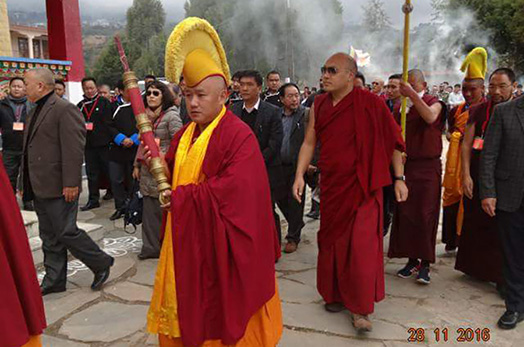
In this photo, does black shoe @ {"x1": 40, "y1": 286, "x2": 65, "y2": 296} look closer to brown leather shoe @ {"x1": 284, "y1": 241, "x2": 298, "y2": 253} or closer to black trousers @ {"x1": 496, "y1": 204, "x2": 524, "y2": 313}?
brown leather shoe @ {"x1": 284, "y1": 241, "x2": 298, "y2": 253}

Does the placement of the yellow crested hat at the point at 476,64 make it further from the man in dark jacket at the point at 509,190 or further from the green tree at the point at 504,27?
the green tree at the point at 504,27

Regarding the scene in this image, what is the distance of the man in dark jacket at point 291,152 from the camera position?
5.16 meters

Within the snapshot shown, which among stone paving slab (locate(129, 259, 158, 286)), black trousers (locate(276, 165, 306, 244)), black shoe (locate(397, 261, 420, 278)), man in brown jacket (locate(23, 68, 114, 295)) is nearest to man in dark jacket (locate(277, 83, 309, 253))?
black trousers (locate(276, 165, 306, 244))

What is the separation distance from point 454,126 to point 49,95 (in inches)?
160

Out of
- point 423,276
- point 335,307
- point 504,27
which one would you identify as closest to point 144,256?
point 335,307

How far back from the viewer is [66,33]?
9523mm

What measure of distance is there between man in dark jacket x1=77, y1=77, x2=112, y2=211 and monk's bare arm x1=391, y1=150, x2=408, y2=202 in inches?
184

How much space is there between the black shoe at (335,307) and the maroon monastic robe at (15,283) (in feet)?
7.11

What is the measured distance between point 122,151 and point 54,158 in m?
2.71

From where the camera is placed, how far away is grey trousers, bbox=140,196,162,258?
4855mm

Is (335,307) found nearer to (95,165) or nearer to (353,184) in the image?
(353,184)

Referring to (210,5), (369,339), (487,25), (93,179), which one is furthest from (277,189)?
(210,5)

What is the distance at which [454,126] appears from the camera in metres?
5.05

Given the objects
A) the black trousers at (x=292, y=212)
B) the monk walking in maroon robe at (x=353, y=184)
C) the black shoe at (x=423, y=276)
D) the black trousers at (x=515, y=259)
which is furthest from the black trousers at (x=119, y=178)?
the black trousers at (x=515, y=259)
